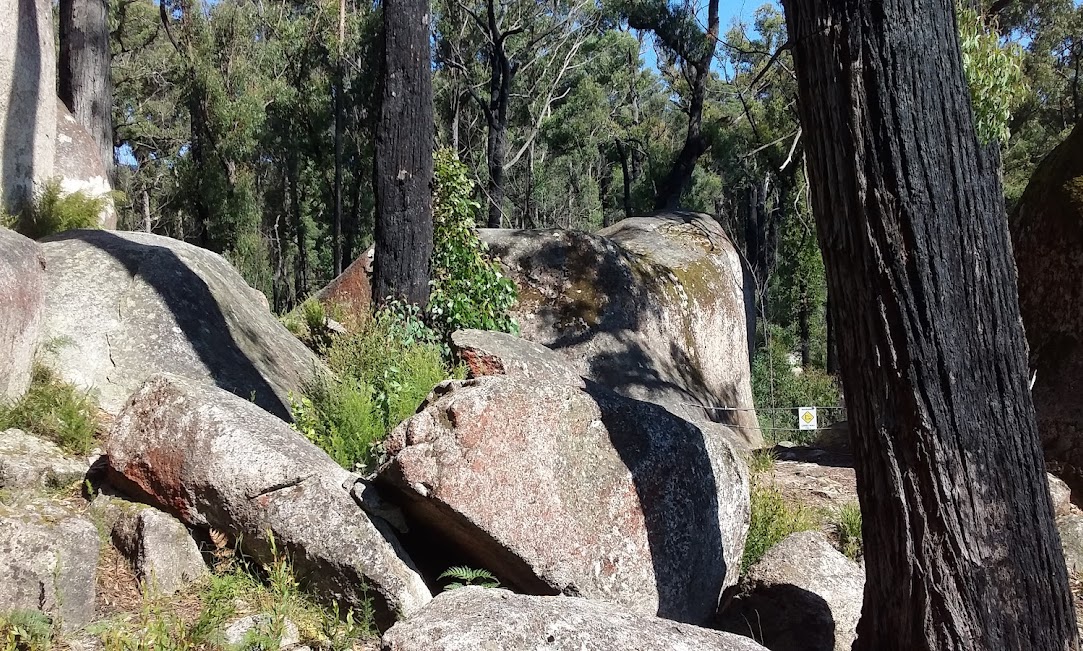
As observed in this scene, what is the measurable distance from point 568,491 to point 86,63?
8.14 metres

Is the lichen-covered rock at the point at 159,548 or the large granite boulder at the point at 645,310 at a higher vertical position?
the large granite boulder at the point at 645,310

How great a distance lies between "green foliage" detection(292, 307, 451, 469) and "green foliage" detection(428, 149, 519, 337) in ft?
1.95

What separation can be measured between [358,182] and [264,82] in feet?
14.9

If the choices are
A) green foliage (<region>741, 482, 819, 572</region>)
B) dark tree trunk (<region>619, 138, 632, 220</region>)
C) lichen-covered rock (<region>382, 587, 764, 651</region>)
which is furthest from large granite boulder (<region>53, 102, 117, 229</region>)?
dark tree trunk (<region>619, 138, 632, 220</region>)

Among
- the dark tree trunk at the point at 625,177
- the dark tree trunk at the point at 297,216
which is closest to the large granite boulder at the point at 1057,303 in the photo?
the dark tree trunk at the point at 297,216

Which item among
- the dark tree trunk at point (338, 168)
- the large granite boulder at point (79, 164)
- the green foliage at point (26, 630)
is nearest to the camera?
the green foliage at point (26, 630)

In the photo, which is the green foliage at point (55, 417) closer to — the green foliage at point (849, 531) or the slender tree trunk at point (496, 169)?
Answer: the green foliage at point (849, 531)

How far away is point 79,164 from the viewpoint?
8.51 m

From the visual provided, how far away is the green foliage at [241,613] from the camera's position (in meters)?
3.59

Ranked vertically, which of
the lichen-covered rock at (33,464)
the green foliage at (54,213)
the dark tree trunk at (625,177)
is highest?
the dark tree trunk at (625,177)

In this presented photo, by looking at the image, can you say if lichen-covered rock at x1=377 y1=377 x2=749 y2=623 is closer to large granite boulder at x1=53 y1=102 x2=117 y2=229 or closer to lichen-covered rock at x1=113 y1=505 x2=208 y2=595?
lichen-covered rock at x1=113 y1=505 x2=208 y2=595

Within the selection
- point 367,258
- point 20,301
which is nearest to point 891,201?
point 20,301

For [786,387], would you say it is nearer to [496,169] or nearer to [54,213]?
[496,169]

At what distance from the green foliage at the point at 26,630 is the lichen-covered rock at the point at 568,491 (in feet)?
5.10
